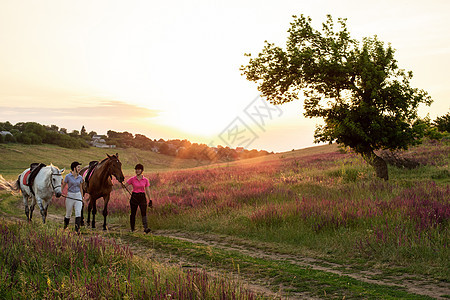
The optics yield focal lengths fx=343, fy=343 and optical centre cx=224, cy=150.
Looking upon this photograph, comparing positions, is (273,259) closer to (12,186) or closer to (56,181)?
(56,181)

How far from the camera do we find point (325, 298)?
5145 millimetres

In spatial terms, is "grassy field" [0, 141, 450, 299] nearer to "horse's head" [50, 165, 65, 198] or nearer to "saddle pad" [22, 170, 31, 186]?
"horse's head" [50, 165, 65, 198]

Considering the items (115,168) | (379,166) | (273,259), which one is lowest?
(273,259)

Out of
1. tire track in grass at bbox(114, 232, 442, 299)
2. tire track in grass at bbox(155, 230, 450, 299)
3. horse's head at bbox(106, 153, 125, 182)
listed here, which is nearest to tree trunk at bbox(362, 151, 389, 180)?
tire track in grass at bbox(155, 230, 450, 299)

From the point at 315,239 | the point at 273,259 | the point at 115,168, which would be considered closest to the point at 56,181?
the point at 115,168

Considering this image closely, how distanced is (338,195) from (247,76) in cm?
911


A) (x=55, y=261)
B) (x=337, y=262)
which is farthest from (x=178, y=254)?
(x=337, y=262)

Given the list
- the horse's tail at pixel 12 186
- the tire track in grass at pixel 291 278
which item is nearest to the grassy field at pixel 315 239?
the tire track in grass at pixel 291 278

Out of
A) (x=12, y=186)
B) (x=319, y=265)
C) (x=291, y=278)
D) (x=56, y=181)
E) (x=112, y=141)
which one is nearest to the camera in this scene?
Result: (x=291, y=278)

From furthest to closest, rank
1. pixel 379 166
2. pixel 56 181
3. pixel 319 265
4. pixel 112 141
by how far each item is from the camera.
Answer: pixel 112 141, pixel 379 166, pixel 56 181, pixel 319 265

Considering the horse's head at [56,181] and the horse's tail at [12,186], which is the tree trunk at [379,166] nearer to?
the horse's head at [56,181]

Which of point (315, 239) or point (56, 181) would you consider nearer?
point (315, 239)

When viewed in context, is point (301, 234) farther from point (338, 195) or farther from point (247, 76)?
point (247, 76)

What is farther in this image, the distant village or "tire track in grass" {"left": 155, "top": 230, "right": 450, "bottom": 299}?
the distant village
